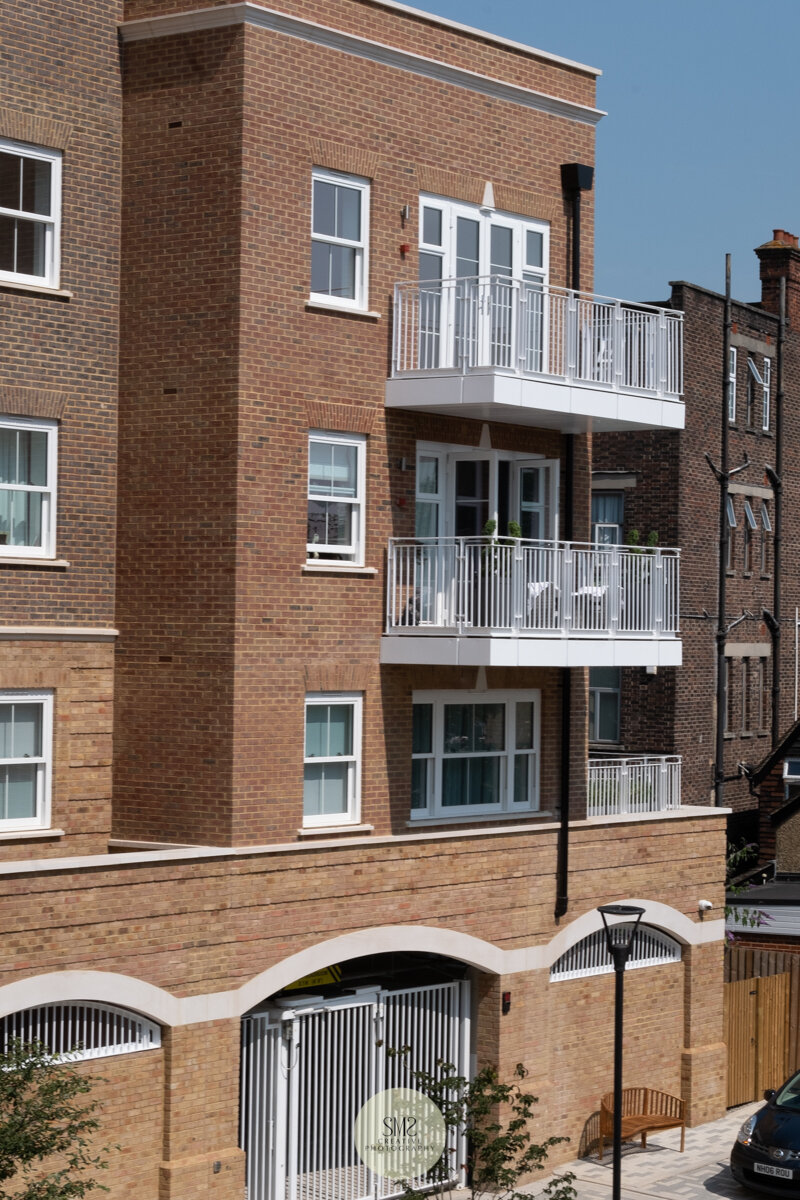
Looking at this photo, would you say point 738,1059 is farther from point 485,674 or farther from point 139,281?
point 139,281

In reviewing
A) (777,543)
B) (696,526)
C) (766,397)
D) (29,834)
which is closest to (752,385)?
(766,397)

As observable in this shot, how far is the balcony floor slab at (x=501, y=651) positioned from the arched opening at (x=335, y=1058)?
370 centimetres

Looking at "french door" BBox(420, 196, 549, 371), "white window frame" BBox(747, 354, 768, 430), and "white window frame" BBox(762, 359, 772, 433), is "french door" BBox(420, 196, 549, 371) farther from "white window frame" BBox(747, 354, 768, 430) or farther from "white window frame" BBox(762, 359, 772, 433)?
"white window frame" BBox(762, 359, 772, 433)

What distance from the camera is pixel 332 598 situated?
2078cm

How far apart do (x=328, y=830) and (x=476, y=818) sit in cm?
280

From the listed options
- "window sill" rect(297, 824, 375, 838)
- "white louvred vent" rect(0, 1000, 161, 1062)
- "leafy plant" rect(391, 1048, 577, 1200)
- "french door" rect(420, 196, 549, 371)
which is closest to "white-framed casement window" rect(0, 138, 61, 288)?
"french door" rect(420, 196, 549, 371)

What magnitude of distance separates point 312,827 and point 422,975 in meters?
2.46

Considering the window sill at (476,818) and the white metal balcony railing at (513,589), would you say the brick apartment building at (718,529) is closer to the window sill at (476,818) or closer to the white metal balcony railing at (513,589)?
the window sill at (476,818)

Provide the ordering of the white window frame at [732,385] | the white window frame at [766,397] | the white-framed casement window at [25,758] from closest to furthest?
the white-framed casement window at [25,758]
the white window frame at [732,385]
the white window frame at [766,397]

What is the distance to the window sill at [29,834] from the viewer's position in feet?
62.3

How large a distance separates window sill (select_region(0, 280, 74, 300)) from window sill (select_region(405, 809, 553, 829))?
7427 millimetres

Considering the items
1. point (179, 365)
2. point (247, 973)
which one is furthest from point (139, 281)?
point (247, 973)

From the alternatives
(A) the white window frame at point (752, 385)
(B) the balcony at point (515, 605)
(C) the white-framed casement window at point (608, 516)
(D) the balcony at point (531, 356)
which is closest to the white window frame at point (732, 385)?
(A) the white window frame at point (752, 385)
